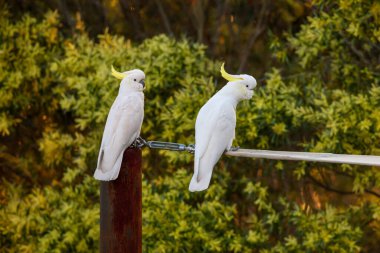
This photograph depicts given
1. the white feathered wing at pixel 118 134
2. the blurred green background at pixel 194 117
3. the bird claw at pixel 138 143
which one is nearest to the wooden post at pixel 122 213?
the white feathered wing at pixel 118 134

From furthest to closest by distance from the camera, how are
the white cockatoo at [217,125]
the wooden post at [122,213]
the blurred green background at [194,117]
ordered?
the blurred green background at [194,117] < the white cockatoo at [217,125] < the wooden post at [122,213]

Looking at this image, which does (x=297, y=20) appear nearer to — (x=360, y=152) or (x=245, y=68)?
(x=245, y=68)

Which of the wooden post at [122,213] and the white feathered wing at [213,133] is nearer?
the wooden post at [122,213]

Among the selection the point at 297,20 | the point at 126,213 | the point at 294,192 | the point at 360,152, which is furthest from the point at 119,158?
the point at 297,20

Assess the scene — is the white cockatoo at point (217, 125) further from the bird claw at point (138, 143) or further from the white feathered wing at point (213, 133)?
the bird claw at point (138, 143)

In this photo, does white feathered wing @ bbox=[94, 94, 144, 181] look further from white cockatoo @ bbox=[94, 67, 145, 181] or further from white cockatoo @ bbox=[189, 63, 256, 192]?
white cockatoo @ bbox=[189, 63, 256, 192]

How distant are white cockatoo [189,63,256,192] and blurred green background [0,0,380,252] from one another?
1.67m

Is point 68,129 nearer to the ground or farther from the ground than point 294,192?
farther from the ground

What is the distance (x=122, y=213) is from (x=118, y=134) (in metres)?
0.29

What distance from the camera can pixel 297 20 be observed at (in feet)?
20.7

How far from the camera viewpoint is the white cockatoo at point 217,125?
3.20m

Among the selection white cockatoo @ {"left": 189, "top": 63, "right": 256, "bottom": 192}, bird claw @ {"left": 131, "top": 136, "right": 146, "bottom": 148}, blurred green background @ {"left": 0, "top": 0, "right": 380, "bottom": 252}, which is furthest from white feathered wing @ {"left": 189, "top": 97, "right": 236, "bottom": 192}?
blurred green background @ {"left": 0, "top": 0, "right": 380, "bottom": 252}

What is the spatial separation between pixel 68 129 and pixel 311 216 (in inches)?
83.8

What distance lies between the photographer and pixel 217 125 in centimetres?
328
